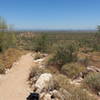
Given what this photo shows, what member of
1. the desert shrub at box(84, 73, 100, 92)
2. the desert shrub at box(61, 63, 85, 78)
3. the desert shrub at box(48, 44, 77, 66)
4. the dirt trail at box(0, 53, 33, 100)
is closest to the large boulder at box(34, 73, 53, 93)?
the dirt trail at box(0, 53, 33, 100)

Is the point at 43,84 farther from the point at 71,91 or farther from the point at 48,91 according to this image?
the point at 71,91

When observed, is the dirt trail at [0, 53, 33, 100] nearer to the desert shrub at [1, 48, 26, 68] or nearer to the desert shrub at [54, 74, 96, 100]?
the desert shrub at [54, 74, 96, 100]

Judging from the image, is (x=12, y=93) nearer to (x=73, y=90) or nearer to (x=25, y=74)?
(x=73, y=90)

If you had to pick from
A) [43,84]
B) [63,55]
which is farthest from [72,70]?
[43,84]

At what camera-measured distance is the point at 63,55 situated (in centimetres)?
1794

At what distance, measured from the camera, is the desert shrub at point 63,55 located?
57.9 feet

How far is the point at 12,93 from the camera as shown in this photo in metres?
10.3

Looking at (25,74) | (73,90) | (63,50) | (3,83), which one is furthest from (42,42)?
(73,90)

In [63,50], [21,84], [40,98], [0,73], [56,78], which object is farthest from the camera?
[63,50]

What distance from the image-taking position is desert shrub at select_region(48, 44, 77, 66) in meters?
17.7

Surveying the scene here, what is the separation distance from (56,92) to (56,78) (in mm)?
1779

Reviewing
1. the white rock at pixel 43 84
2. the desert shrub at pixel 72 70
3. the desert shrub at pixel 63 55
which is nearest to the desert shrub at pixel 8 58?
the desert shrub at pixel 63 55

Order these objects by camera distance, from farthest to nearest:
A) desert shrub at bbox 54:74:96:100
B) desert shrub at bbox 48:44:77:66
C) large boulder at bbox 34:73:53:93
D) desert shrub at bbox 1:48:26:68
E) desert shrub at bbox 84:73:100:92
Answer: desert shrub at bbox 48:44:77:66
desert shrub at bbox 1:48:26:68
desert shrub at bbox 84:73:100:92
large boulder at bbox 34:73:53:93
desert shrub at bbox 54:74:96:100

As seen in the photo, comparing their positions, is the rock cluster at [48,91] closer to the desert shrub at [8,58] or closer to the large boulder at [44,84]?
the large boulder at [44,84]
